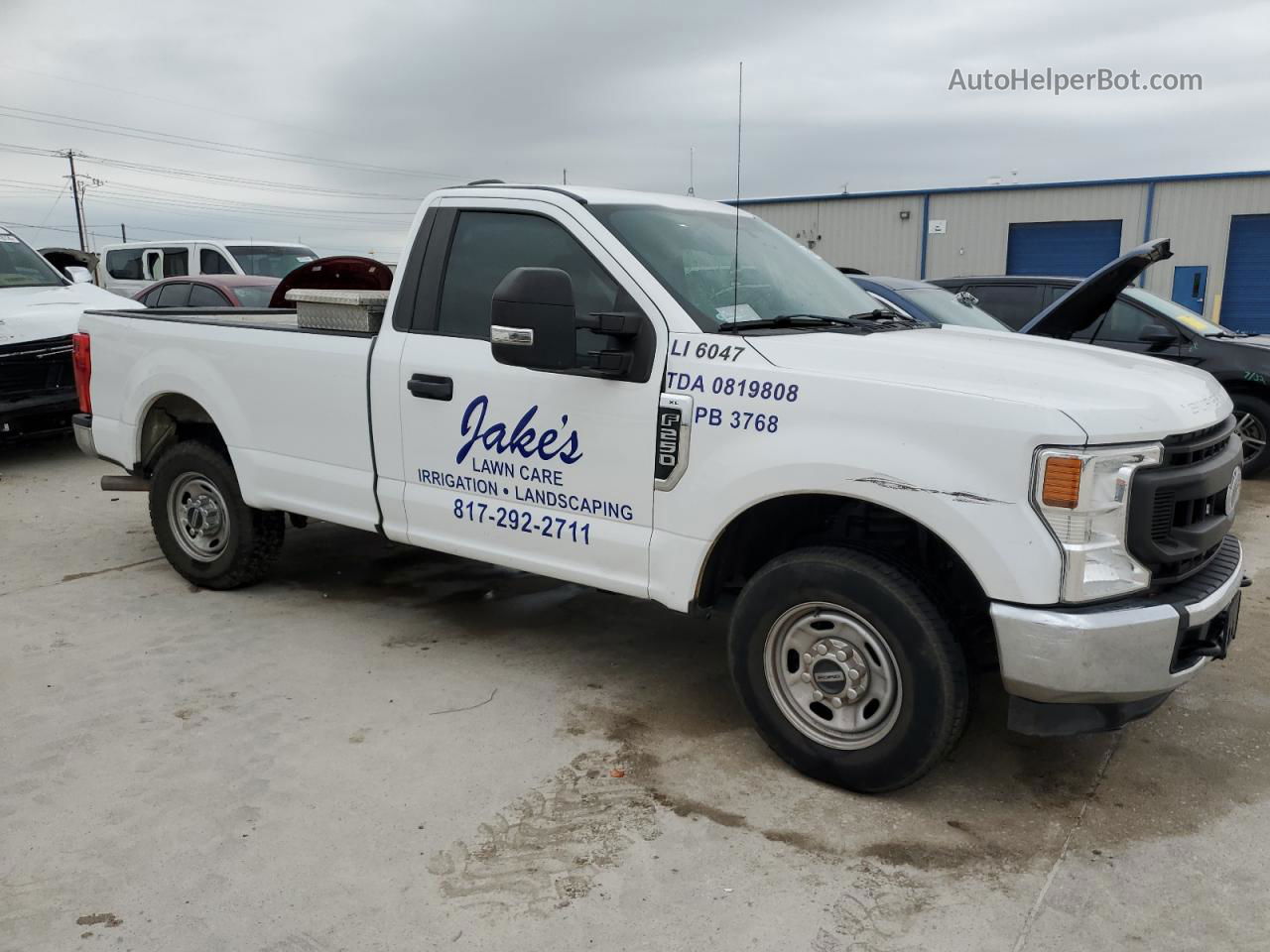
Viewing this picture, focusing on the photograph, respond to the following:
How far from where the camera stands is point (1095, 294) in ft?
17.0

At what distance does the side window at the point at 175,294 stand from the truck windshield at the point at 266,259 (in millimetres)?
2855

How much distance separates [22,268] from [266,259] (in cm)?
575

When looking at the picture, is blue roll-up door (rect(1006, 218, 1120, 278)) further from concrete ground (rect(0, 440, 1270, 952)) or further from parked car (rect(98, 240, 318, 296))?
concrete ground (rect(0, 440, 1270, 952))

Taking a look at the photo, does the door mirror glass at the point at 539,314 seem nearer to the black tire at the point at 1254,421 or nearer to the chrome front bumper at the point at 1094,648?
the chrome front bumper at the point at 1094,648

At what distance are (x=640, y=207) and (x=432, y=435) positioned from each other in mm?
1272

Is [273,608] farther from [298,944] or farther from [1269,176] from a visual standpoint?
[1269,176]

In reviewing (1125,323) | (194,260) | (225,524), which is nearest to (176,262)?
(194,260)

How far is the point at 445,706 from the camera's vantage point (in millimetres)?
4184

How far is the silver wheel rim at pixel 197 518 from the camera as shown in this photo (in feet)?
18.0

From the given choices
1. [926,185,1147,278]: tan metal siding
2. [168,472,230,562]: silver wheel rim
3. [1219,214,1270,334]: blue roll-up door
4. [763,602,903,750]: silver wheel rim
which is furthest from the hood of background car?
[1219,214,1270,334]: blue roll-up door

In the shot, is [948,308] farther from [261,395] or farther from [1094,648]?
[1094,648]

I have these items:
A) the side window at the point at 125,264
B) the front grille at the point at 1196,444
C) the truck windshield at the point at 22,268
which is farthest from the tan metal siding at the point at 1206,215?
the front grille at the point at 1196,444

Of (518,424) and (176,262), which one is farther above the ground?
(176,262)

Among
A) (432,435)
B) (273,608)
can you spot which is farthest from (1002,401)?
(273,608)
